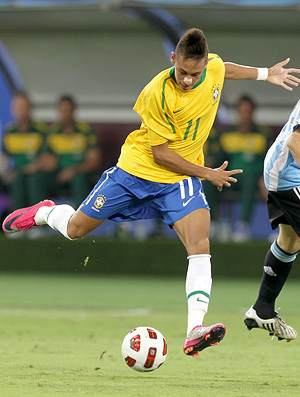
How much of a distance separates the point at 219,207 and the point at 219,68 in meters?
7.12

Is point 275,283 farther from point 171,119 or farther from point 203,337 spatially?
point 171,119

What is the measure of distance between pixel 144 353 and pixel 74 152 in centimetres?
816

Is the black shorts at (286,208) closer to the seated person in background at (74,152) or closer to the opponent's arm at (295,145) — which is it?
the opponent's arm at (295,145)

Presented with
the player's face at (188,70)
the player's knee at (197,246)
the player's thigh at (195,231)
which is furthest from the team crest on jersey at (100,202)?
the player's face at (188,70)

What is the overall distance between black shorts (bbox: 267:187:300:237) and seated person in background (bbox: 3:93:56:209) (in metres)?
7.01

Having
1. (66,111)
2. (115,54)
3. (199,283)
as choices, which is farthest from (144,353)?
(115,54)

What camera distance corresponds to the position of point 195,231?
6.00m

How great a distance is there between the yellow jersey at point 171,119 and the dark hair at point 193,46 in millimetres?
336

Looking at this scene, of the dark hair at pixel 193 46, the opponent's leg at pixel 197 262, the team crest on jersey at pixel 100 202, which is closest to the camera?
the dark hair at pixel 193 46

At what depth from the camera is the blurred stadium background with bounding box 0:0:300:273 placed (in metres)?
13.3

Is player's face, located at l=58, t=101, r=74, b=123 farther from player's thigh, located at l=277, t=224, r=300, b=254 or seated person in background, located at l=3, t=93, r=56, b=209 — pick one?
player's thigh, located at l=277, t=224, r=300, b=254

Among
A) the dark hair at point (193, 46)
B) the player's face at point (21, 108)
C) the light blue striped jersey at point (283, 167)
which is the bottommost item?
the player's face at point (21, 108)

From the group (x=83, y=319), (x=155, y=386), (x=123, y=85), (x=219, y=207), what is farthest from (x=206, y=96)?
(x=123, y=85)

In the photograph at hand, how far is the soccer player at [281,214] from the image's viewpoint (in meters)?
6.40
